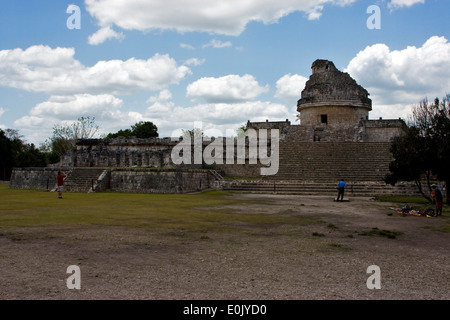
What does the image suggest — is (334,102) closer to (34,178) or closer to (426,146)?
(426,146)

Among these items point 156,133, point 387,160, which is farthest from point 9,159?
point 387,160

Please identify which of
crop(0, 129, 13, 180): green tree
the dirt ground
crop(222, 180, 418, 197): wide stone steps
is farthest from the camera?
crop(0, 129, 13, 180): green tree

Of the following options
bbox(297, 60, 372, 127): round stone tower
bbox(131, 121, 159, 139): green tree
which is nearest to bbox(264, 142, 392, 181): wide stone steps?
bbox(297, 60, 372, 127): round stone tower

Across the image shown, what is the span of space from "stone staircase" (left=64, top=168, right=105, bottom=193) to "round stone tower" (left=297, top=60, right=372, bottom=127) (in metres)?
18.4

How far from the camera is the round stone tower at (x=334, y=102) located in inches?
1363

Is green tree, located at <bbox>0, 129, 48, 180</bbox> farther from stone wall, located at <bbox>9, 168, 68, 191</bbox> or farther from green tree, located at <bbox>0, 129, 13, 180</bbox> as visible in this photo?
stone wall, located at <bbox>9, 168, 68, 191</bbox>

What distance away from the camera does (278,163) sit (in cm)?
2427

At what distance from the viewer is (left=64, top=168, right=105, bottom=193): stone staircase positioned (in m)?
21.0

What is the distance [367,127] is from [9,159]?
1275 inches

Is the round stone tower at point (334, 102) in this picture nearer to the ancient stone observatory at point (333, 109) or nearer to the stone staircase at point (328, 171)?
the ancient stone observatory at point (333, 109)

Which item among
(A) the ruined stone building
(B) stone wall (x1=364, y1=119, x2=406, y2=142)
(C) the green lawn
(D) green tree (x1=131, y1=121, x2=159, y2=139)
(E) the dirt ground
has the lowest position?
(E) the dirt ground

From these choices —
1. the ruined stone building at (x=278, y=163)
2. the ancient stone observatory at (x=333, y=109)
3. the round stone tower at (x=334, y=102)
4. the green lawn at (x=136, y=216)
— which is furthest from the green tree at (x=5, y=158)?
the green lawn at (x=136, y=216)

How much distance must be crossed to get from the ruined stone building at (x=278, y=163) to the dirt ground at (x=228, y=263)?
10.9m

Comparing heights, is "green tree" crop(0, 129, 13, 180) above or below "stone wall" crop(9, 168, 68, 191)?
above
